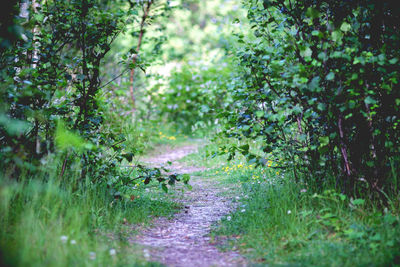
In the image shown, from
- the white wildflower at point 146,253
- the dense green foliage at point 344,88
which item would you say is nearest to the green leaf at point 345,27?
the dense green foliage at point 344,88

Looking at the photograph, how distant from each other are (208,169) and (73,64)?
3.45 metres

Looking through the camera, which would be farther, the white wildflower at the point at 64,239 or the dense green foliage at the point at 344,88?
the dense green foliage at the point at 344,88

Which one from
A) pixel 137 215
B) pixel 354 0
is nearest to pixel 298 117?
pixel 354 0

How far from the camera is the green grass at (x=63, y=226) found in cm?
245

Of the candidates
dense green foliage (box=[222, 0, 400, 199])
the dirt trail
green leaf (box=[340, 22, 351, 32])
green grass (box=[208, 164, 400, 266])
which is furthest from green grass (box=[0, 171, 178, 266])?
green leaf (box=[340, 22, 351, 32])

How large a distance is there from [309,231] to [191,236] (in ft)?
3.66

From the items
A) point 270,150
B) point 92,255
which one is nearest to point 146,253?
point 92,255

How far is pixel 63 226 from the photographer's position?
2.88m

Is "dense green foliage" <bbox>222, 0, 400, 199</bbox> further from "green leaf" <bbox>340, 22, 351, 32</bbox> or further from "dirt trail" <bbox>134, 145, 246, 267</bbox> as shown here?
"dirt trail" <bbox>134, 145, 246, 267</bbox>

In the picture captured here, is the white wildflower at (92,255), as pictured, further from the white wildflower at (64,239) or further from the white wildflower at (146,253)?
the white wildflower at (146,253)

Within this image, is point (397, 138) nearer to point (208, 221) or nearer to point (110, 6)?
point (208, 221)

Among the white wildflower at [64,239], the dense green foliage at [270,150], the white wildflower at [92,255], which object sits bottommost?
the white wildflower at [92,255]

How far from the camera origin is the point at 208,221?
3850 millimetres

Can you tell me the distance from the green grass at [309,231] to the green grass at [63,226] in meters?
0.92
